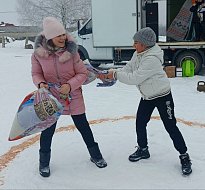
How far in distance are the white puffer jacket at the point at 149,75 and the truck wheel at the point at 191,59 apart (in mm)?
7164

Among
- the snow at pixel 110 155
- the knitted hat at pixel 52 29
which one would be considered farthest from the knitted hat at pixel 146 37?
the snow at pixel 110 155

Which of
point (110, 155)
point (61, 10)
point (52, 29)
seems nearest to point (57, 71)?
point (52, 29)

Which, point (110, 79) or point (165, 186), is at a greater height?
point (110, 79)

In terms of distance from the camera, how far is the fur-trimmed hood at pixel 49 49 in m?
3.55

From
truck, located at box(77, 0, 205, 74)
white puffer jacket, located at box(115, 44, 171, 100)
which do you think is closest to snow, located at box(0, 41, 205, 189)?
white puffer jacket, located at box(115, 44, 171, 100)

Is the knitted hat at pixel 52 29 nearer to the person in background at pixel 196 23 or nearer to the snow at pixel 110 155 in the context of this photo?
the snow at pixel 110 155

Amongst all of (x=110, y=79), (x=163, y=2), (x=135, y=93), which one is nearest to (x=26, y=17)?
(x=163, y=2)

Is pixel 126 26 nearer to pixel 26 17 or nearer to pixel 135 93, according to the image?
pixel 135 93

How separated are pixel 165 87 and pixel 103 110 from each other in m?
3.10

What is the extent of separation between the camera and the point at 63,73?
3.65 metres

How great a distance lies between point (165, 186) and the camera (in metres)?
3.50

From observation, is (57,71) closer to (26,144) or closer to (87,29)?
(26,144)

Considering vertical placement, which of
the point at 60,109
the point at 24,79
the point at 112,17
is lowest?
the point at 24,79

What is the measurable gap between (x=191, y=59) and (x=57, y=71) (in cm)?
767
